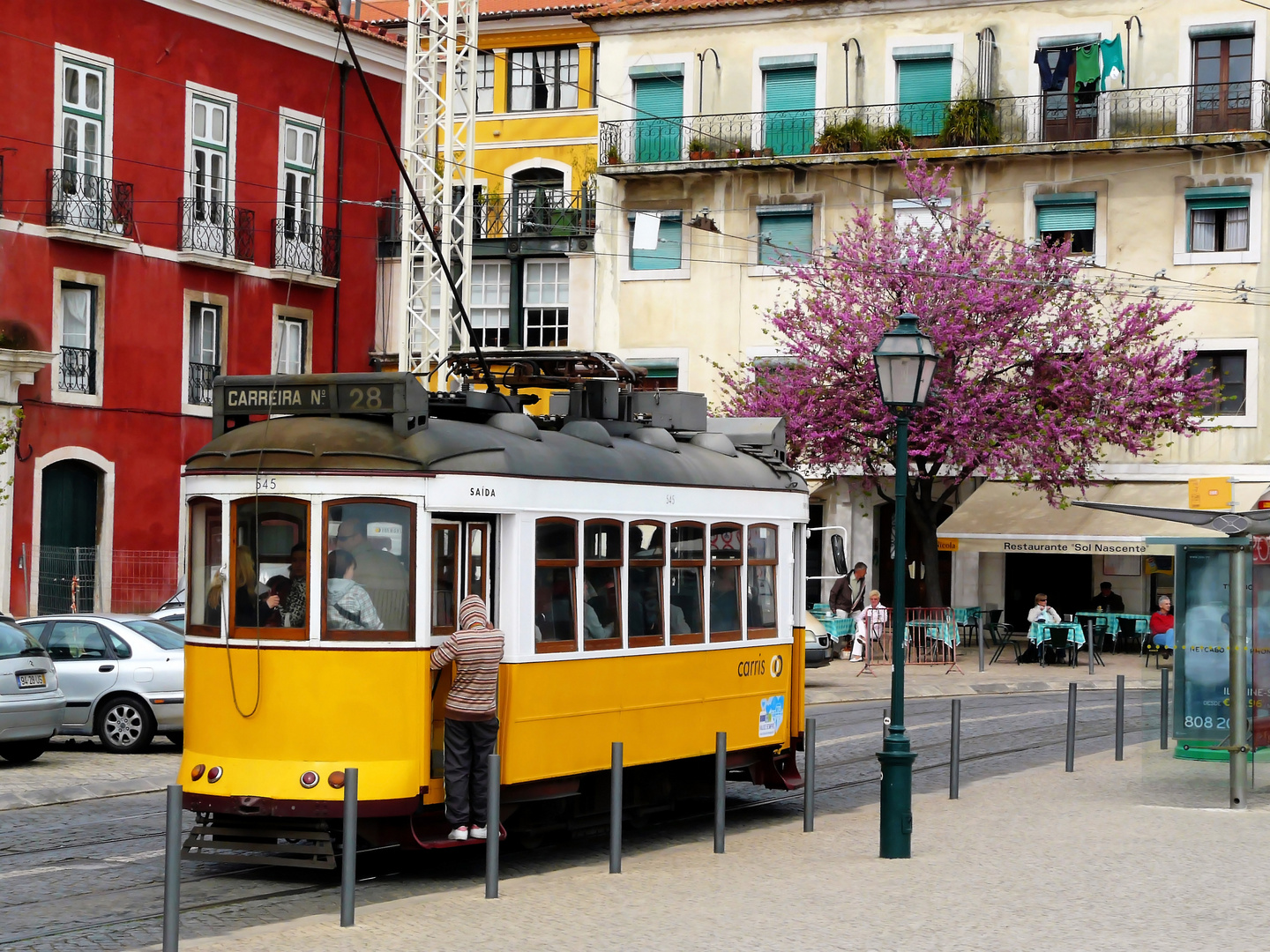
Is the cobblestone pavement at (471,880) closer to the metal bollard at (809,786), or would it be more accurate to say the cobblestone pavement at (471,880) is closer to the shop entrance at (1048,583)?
the metal bollard at (809,786)

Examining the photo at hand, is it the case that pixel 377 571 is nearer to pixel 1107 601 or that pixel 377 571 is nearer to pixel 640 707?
pixel 640 707

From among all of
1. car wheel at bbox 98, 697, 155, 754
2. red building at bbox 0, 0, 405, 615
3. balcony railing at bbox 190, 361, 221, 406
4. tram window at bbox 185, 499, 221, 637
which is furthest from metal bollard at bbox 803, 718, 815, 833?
balcony railing at bbox 190, 361, 221, 406

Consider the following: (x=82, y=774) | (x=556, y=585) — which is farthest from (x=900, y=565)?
(x=82, y=774)

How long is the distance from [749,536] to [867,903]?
4.54 metres

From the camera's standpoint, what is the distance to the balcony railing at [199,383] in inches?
1507

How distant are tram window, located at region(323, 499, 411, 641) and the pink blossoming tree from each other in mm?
24349

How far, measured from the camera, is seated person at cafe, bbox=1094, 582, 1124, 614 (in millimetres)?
37781

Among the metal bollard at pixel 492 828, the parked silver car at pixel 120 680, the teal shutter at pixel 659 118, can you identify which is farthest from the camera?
the teal shutter at pixel 659 118

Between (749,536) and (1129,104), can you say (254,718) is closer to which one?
(749,536)

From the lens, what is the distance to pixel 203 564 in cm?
1258

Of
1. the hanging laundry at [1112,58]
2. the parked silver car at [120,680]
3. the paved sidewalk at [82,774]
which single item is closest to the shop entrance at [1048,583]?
the hanging laundry at [1112,58]

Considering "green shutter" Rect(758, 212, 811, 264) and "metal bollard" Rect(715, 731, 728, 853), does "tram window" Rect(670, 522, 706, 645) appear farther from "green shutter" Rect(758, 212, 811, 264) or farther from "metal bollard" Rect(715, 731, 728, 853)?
"green shutter" Rect(758, 212, 811, 264)

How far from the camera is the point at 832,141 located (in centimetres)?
4094

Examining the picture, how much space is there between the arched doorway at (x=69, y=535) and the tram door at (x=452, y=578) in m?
23.6
